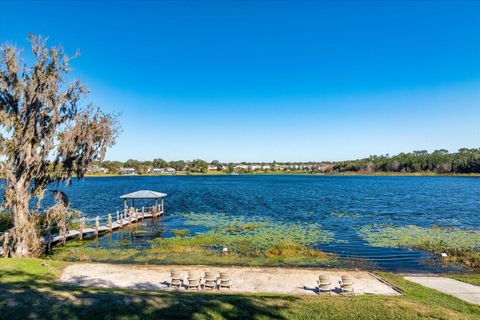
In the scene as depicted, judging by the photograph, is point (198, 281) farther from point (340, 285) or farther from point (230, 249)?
point (230, 249)

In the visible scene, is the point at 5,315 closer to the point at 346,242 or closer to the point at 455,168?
the point at 346,242

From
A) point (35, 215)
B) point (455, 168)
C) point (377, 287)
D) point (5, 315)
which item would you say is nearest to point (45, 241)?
point (35, 215)

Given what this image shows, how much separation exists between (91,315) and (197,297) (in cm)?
347

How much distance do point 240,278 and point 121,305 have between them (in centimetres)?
686

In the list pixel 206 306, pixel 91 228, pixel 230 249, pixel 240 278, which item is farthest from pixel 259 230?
pixel 206 306

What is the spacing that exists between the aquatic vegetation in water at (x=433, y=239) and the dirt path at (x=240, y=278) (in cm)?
900

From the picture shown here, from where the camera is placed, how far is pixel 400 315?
32.3 feet

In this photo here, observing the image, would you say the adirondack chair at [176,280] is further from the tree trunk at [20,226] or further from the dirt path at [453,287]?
the dirt path at [453,287]

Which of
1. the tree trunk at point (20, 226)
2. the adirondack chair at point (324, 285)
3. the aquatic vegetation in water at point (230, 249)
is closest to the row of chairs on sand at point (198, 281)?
the adirondack chair at point (324, 285)

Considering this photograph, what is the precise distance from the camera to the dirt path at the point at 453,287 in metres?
12.8

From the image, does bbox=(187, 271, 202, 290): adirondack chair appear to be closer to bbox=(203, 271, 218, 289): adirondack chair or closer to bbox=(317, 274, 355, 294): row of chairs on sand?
bbox=(203, 271, 218, 289): adirondack chair

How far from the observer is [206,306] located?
10023mm

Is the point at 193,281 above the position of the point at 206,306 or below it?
below

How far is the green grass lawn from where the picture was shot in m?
9.16
